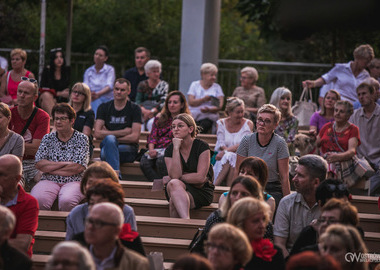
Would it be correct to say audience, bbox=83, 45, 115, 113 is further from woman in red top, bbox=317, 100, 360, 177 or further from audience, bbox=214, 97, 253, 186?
woman in red top, bbox=317, 100, 360, 177

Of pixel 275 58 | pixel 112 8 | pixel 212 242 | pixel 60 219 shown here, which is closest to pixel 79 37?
pixel 112 8

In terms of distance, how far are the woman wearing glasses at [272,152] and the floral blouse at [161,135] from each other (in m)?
1.66

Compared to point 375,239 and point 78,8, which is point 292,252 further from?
point 78,8

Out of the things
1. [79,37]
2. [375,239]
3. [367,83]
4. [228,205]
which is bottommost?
[375,239]

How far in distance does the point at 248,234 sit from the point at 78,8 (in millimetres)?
13740

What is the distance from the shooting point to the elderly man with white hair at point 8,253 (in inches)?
184

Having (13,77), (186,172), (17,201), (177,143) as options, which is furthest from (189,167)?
(13,77)

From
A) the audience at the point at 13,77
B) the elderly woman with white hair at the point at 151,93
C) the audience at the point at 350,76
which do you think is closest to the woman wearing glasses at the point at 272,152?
the audience at the point at 350,76

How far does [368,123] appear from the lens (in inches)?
359

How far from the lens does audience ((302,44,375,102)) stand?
401 inches

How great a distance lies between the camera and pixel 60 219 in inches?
277

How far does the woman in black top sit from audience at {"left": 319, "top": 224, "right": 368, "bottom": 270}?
279 centimetres

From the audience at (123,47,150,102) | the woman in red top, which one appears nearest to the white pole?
the audience at (123,47,150,102)

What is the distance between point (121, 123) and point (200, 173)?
→ 82.6 inches
